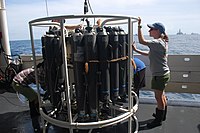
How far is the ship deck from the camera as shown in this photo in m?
2.96

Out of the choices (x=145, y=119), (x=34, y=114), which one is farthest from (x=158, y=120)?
(x=34, y=114)

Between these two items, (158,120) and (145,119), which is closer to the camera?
(158,120)

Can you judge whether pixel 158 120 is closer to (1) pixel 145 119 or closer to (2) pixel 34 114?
(1) pixel 145 119

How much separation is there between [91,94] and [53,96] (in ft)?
1.62

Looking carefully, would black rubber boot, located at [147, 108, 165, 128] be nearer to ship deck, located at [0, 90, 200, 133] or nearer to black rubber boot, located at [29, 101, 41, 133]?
ship deck, located at [0, 90, 200, 133]

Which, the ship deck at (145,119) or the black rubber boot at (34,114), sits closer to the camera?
the ship deck at (145,119)

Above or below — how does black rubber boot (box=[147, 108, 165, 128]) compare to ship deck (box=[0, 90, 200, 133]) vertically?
above

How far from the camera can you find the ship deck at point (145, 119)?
116 inches

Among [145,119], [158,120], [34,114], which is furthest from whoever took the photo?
[34,114]

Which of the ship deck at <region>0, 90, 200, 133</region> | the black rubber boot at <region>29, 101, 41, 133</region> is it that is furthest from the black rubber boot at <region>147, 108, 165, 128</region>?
the black rubber boot at <region>29, 101, 41, 133</region>

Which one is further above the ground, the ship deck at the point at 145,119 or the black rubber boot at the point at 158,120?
the black rubber boot at the point at 158,120

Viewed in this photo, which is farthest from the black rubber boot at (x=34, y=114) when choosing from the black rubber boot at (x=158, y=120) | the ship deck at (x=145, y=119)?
the black rubber boot at (x=158, y=120)

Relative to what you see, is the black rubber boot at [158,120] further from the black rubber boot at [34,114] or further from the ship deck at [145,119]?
the black rubber boot at [34,114]

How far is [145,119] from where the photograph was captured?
3316 mm
